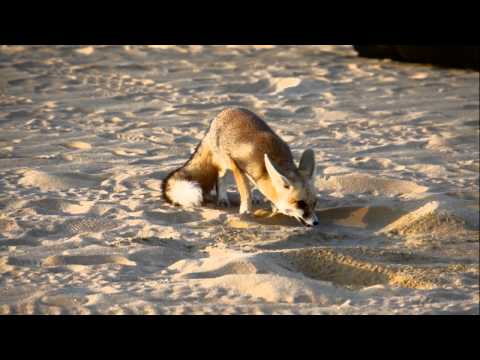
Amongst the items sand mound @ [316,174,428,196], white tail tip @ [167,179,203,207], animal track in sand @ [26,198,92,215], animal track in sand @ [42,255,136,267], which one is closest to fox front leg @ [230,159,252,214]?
white tail tip @ [167,179,203,207]

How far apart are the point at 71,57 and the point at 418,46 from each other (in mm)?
5068

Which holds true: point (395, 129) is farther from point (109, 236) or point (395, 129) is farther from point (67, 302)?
point (67, 302)

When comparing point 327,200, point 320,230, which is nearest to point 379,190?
point 327,200

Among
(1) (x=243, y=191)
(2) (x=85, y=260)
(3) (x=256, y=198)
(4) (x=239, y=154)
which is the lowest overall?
(3) (x=256, y=198)

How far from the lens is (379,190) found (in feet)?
24.0

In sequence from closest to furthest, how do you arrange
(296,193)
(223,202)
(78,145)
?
1. (296,193)
2. (223,202)
3. (78,145)

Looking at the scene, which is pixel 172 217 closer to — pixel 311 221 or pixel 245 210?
pixel 245 210

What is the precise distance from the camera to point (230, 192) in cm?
760

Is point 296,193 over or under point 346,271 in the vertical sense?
over

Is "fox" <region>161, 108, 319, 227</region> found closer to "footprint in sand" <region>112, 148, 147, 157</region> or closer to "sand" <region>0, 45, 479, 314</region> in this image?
"sand" <region>0, 45, 479, 314</region>

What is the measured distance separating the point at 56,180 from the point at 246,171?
1.69 m

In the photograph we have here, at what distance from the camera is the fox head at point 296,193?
6477mm

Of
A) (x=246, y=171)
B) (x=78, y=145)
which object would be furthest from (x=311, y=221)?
(x=78, y=145)

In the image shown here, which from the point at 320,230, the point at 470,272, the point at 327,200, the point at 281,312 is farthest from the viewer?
the point at 327,200
